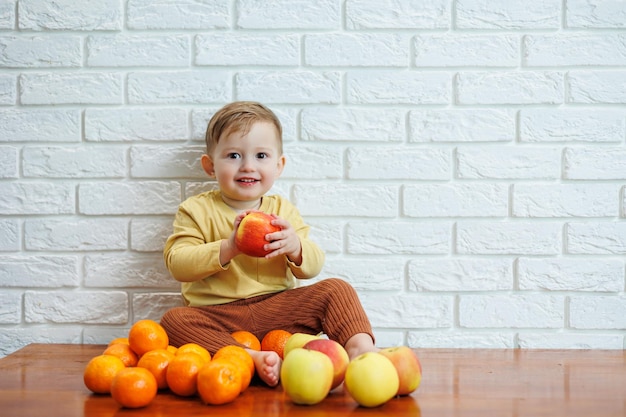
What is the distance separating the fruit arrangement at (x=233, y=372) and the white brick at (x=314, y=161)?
1.96 ft

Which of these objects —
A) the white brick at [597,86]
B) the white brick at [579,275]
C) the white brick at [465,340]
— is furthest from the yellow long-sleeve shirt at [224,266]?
the white brick at [597,86]

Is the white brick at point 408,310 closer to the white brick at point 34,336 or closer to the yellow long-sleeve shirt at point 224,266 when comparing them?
the yellow long-sleeve shirt at point 224,266

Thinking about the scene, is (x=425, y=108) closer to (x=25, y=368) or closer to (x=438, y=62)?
(x=438, y=62)

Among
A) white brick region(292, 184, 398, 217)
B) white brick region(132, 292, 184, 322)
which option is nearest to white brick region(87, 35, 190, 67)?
white brick region(292, 184, 398, 217)

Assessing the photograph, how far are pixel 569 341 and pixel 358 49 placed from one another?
43.3 inches

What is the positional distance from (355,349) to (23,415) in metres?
0.76

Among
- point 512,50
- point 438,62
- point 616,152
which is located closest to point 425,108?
point 438,62

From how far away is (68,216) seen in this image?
83.0 inches

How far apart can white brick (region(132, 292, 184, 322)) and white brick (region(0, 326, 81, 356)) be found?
20 centimetres

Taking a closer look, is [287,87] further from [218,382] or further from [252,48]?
[218,382]

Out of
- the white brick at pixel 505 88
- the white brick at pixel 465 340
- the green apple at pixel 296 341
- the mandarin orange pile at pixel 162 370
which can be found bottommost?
the white brick at pixel 465 340

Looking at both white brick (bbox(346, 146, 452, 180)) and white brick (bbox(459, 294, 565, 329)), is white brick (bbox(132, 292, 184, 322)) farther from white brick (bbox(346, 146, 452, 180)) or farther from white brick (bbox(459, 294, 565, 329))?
white brick (bbox(459, 294, 565, 329))

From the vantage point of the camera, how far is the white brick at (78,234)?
6.88 feet

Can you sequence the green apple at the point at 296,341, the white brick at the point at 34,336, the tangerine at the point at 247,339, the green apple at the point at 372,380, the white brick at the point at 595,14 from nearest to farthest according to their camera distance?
the green apple at the point at 372,380, the green apple at the point at 296,341, the tangerine at the point at 247,339, the white brick at the point at 595,14, the white brick at the point at 34,336
